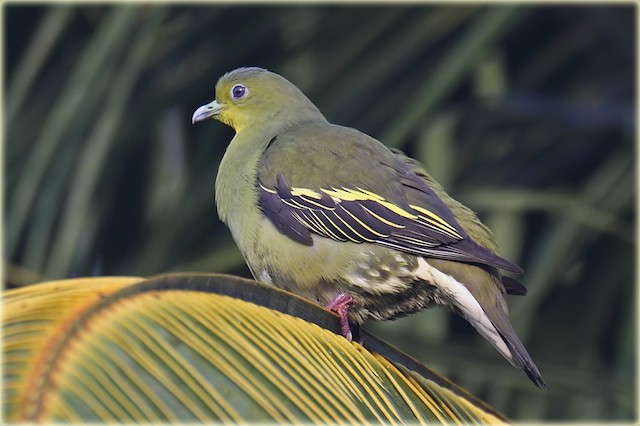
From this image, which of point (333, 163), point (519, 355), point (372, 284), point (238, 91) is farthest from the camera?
point (238, 91)

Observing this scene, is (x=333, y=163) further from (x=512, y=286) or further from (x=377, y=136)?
(x=377, y=136)

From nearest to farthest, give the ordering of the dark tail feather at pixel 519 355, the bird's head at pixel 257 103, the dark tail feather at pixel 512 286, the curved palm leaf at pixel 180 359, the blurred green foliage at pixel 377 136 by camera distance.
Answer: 1. the curved palm leaf at pixel 180 359
2. the dark tail feather at pixel 519 355
3. the dark tail feather at pixel 512 286
4. the bird's head at pixel 257 103
5. the blurred green foliage at pixel 377 136

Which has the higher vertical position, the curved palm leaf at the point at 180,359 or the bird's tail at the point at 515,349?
the curved palm leaf at the point at 180,359

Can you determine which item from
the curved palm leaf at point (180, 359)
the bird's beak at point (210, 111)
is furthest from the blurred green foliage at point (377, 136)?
the curved palm leaf at point (180, 359)

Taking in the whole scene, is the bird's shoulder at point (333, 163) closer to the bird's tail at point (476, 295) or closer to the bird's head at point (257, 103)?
the bird's tail at point (476, 295)

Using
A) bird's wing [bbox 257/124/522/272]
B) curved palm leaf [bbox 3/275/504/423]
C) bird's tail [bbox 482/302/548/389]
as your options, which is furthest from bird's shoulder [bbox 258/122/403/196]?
curved palm leaf [bbox 3/275/504/423]

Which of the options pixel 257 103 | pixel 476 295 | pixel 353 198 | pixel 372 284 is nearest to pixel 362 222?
pixel 353 198

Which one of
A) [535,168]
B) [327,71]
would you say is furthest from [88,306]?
[535,168]
